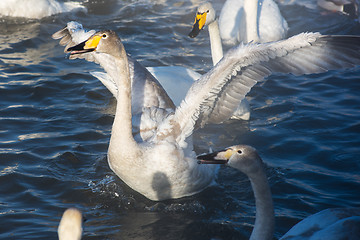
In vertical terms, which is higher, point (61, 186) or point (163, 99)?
point (163, 99)

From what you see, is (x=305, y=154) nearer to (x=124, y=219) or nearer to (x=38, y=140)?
(x=124, y=219)

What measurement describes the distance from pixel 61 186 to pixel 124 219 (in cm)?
105

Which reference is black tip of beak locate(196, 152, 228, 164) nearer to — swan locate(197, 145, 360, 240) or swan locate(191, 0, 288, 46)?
swan locate(197, 145, 360, 240)

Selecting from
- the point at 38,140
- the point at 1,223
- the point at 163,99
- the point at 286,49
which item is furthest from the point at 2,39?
the point at 286,49

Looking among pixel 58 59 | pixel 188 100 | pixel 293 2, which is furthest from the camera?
pixel 293 2

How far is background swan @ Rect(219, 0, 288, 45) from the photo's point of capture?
10586 millimetres

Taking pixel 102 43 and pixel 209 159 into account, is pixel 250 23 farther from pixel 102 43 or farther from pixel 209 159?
pixel 209 159

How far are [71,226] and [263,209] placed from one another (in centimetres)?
205

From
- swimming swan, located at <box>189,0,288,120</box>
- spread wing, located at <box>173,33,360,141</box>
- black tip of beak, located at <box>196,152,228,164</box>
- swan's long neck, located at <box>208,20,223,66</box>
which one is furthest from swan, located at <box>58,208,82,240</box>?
swimming swan, located at <box>189,0,288,120</box>

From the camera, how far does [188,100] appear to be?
6.23 meters

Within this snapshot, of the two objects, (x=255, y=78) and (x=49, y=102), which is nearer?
(x=255, y=78)

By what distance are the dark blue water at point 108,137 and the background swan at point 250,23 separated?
2.17ft

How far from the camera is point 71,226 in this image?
11.5 feet

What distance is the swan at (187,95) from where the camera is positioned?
5.89 meters
